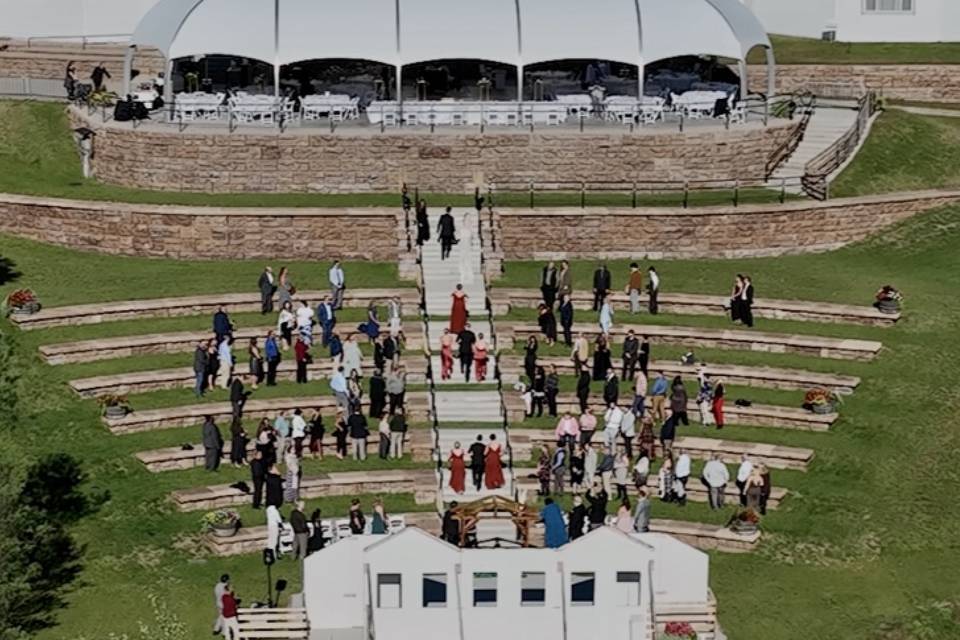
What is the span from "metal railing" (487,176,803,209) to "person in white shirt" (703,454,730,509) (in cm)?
1365

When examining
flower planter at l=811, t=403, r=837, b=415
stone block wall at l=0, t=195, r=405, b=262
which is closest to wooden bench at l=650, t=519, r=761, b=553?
flower planter at l=811, t=403, r=837, b=415

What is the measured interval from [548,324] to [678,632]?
11317 mm

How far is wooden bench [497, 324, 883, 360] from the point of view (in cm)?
4572

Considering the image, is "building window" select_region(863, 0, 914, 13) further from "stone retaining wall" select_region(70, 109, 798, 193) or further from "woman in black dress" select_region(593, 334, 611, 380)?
"woman in black dress" select_region(593, 334, 611, 380)

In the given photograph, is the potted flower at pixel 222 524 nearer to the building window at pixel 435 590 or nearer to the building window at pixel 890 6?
the building window at pixel 435 590

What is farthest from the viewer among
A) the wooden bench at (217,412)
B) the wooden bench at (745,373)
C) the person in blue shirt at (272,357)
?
the wooden bench at (745,373)

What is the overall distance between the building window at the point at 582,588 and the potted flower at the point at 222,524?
666cm

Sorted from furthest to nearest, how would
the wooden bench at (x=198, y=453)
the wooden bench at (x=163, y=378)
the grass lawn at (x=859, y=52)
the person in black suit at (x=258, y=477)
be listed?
the grass lawn at (x=859, y=52) → the wooden bench at (x=163, y=378) → the wooden bench at (x=198, y=453) → the person in black suit at (x=258, y=477)

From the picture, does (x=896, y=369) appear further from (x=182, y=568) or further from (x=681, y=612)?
(x=182, y=568)

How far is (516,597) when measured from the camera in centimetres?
3500

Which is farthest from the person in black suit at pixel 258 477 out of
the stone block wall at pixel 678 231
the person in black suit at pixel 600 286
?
the stone block wall at pixel 678 231

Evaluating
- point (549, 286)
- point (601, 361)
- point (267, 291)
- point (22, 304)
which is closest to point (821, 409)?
point (601, 361)

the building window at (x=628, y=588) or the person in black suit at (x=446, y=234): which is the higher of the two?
the person in black suit at (x=446, y=234)

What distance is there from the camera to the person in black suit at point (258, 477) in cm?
3944
